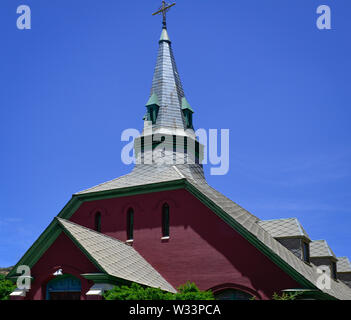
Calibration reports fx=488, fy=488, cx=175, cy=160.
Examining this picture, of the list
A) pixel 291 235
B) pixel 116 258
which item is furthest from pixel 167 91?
pixel 116 258

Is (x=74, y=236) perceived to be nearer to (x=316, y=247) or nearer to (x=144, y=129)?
(x=144, y=129)

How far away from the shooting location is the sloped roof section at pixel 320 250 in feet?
118

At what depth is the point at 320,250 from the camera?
120ft

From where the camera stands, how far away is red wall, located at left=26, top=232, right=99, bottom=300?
20969mm

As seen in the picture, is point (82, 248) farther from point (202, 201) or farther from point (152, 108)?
point (152, 108)

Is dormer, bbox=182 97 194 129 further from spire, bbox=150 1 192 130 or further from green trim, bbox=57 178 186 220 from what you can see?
green trim, bbox=57 178 186 220

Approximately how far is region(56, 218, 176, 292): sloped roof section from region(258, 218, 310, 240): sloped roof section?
26.4 ft

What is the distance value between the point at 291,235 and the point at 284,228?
93 centimetres

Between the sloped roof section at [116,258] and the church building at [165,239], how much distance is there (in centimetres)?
7

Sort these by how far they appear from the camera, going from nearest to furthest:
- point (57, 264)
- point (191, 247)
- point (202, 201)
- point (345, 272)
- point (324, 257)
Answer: point (57, 264), point (191, 247), point (202, 201), point (324, 257), point (345, 272)

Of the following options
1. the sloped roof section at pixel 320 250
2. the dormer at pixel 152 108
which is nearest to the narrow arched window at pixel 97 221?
the dormer at pixel 152 108

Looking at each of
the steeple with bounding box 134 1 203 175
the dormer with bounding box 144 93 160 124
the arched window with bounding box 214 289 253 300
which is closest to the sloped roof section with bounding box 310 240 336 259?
the steeple with bounding box 134 1 203 175
